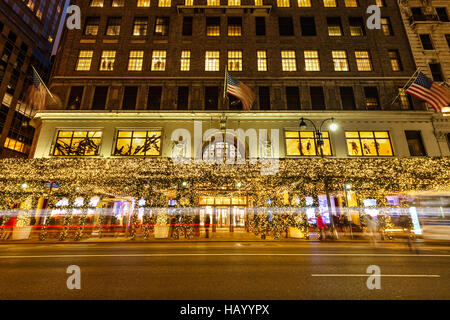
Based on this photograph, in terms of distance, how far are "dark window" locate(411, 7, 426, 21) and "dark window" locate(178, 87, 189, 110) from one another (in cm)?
2658

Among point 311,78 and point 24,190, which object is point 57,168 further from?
point 311,78

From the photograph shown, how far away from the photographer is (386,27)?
24.0m

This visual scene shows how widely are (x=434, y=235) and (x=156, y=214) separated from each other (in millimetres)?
18901

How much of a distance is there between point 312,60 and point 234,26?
9.30 meters

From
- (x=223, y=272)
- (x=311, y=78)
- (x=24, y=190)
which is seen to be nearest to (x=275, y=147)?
(x=311, y=78)

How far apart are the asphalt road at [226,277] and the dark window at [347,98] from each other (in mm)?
15871

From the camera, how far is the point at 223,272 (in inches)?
269

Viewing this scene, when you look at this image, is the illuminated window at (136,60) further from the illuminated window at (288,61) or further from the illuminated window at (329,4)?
the illuminated window at (329,4)

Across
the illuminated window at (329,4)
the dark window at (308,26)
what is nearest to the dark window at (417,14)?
the illuminated window at (329,4)

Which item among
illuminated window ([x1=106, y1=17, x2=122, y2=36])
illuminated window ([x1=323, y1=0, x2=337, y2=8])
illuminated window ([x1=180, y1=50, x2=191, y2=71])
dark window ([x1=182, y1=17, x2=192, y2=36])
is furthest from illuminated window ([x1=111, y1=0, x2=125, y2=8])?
illuminated window ([x1=323, y1=0, x2=337, y2=8])

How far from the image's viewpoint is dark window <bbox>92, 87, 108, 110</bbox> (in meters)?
21.4

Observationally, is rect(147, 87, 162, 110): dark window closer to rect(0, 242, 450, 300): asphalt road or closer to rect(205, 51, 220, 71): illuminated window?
rect(205, 51, 220, 71): illuminated window

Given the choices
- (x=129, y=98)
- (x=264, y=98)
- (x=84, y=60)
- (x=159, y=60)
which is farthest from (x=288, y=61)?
(x=84, y=60)

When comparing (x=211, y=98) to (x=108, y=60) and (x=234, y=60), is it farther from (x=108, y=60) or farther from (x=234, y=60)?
(x=108, y=60)
